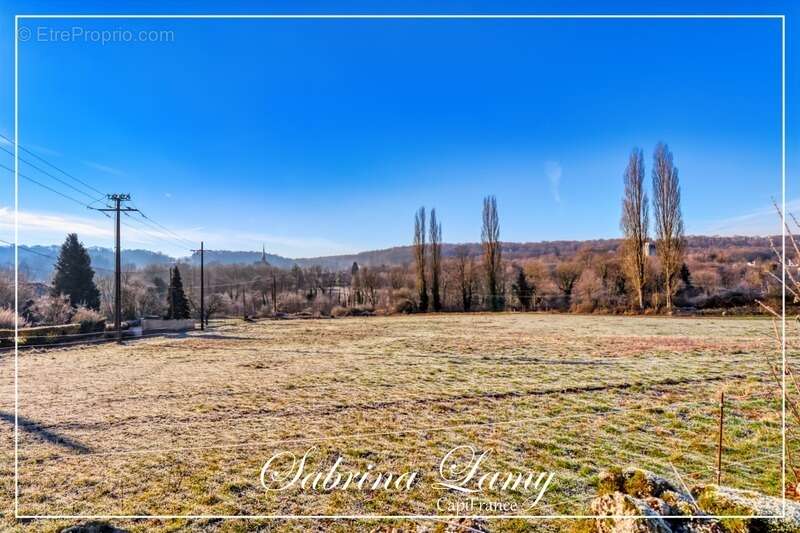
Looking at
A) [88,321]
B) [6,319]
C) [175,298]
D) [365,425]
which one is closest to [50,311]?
[6,319]

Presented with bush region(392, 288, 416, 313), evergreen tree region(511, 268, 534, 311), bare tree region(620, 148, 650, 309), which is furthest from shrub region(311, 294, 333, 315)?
bare tree region(620, 148, 650, 309)

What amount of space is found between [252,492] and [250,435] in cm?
144

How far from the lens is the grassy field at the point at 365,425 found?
2654mm

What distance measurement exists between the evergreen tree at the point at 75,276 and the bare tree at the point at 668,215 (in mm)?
27498

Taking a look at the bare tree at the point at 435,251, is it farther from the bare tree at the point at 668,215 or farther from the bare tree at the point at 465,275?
the bare tree at the point at 668,215

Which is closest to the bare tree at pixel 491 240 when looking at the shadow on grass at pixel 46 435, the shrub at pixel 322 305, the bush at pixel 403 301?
the bush at pixel 403 301

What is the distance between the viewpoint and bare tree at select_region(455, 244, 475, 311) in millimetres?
21714

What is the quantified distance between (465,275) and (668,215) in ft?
49.2

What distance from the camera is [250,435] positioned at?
4.01 metres

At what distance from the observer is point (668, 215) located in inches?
422

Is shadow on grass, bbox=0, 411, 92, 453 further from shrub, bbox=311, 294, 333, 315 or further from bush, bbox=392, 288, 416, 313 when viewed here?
shrub, bbox=311, 294, 333, 315

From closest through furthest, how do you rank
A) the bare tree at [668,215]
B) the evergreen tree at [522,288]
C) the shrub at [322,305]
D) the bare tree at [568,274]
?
the bare tree at [668,215], the bare tree at [568,274], the evergreen tree at [522,288], the shrub at [322,305]

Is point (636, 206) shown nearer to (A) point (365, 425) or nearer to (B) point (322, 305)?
(A) point (365, 425)

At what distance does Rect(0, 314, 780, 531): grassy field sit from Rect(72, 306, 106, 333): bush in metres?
7.65
